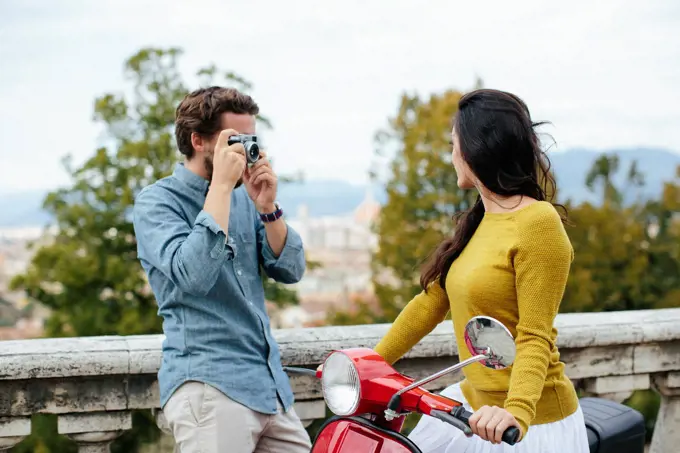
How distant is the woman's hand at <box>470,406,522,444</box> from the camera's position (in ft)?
5.94

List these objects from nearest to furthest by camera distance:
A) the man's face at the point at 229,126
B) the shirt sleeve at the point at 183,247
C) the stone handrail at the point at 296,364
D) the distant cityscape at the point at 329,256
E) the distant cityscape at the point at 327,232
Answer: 1. the shirt sleeve at the point at 183,247
2. the man's face at the point at 229,126
3. the stone handrail at the point at 296,364
4. the distant cityscape at the point at 327,232
5. the distant cityscape at the point at 329,256

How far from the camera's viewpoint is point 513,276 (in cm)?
213

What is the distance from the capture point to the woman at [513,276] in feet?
6.73

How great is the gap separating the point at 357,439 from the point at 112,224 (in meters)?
14.1

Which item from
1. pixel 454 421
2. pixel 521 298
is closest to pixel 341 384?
pixel 454 421

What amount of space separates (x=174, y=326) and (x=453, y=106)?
62.3 ft

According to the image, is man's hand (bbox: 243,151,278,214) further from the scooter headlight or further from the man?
the scooter headlight

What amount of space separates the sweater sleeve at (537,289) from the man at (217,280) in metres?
0.80

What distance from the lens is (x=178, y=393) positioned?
2385 mm

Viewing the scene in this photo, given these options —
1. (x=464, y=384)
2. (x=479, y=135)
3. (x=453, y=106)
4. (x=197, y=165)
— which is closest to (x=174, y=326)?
(x=197, y=165)

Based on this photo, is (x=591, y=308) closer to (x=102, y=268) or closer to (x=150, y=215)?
(x=102, y=268)

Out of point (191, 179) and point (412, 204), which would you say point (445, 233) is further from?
point (191, 179)

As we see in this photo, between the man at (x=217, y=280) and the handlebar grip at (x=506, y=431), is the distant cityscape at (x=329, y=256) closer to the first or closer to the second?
the man at (x=217, y=280)

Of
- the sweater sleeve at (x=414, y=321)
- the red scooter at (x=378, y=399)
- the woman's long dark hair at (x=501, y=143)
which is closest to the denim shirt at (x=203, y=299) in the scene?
the sweater sleeve at (x=414, y=321)
